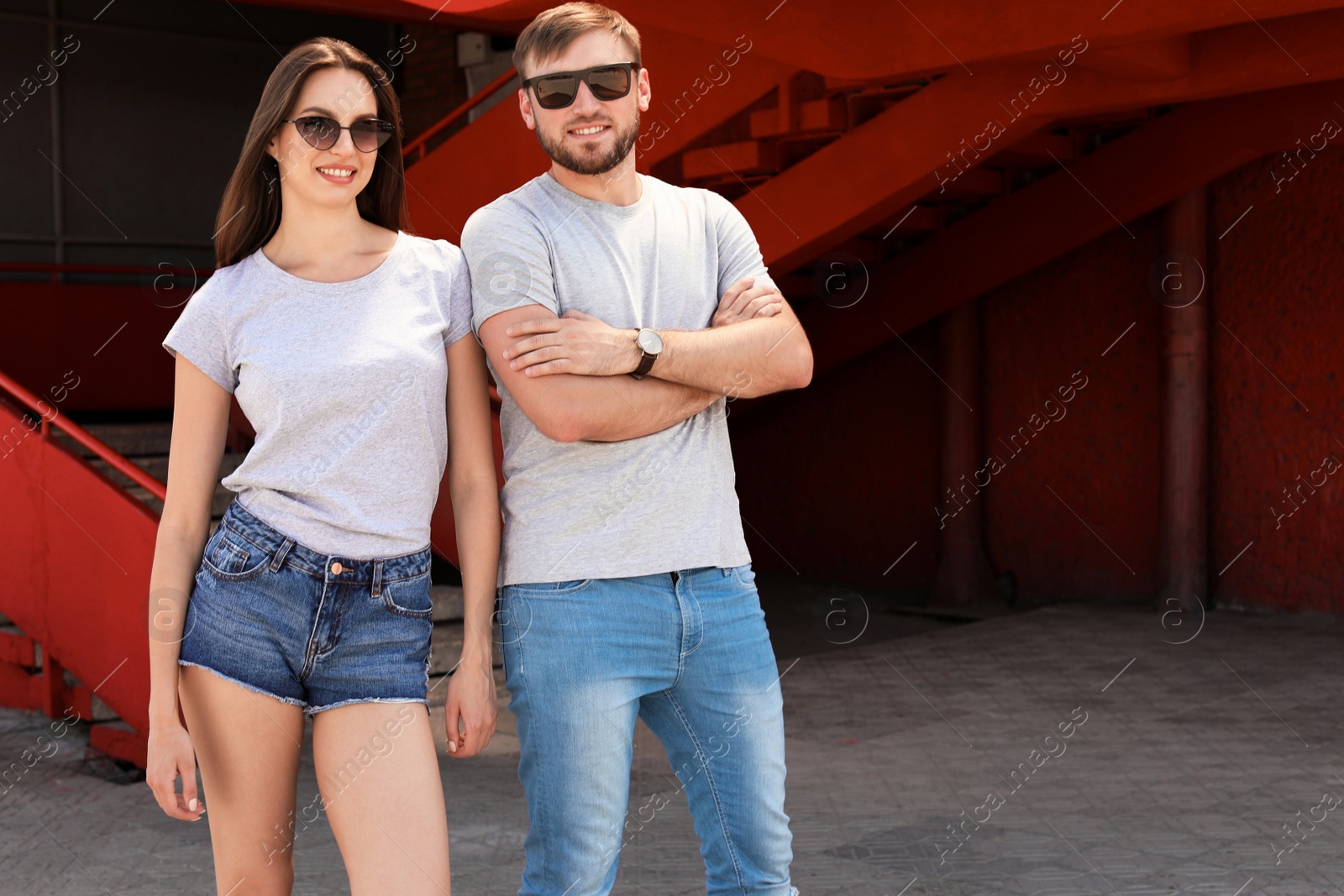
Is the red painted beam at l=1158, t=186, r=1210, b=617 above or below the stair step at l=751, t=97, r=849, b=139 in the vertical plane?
below

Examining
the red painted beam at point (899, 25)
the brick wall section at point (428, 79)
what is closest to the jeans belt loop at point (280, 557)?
the red painted beam at point (899, 25)

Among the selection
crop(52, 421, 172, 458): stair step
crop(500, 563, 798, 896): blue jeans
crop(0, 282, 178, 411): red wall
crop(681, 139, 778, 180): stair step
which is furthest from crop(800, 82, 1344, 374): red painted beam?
crop(500, 563, 798, 896): blue jeans

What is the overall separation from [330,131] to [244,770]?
43.2 inches

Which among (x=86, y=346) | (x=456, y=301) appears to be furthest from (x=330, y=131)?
(x=86, y=346)

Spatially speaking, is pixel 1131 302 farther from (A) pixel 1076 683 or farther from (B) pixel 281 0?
(B) pixel 281 0

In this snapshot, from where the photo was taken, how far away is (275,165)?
2441 mm

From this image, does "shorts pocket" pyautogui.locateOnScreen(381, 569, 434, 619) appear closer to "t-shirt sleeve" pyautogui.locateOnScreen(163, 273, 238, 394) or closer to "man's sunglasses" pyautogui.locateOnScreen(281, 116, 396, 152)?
"t-shirt sleeve" pyautogui.locateOnScreen(163, 273, 238, 394)

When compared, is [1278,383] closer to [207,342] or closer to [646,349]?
[646,349]

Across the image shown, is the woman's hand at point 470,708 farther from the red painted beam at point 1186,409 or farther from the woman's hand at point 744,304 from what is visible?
the red painted beam at point 1186,409

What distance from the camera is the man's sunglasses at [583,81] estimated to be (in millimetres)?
2352

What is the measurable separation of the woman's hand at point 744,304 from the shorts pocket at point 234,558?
92cm

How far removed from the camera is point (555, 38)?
2.38 metres

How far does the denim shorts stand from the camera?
2.23 m

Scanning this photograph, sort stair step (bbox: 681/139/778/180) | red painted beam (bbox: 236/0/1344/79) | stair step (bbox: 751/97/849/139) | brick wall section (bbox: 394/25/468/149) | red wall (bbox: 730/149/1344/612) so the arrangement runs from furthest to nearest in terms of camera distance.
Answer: brick wall section (bbox: 394/25/468/149) → red wall (bbox: 730/149/1344/612) → stair step (bbox: 681/139/778/180) → stair step (bbox: 751/97/849/139) → red painted beam (bbox: 236/0/1344/79)
